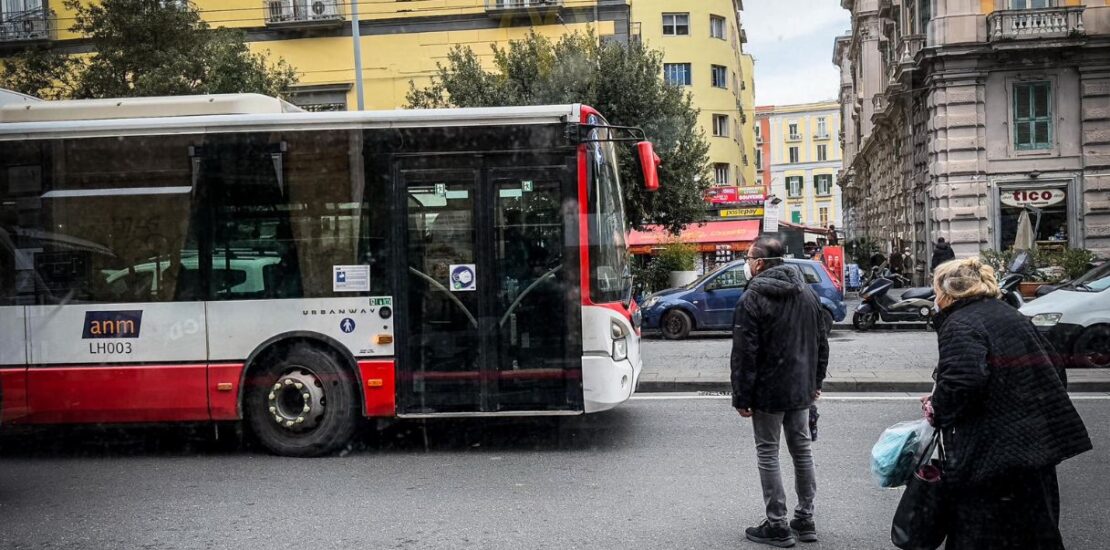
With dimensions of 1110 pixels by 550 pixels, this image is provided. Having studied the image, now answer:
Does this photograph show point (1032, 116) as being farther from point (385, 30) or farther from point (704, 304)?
point (385, 30)

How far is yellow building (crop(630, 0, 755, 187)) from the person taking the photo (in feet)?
142

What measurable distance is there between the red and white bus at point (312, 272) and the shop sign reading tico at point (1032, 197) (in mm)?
22239

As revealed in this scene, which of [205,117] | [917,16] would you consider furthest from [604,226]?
[917,16]

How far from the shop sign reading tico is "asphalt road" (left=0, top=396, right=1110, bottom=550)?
1930 centimetres

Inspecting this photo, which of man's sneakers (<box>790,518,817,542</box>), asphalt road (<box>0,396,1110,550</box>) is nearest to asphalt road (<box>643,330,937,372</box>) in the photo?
asphalt road (<box>0,396,1110,550</box>)

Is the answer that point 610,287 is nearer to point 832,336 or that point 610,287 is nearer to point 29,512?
point 29,512

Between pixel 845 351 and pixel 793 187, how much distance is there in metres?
73.9

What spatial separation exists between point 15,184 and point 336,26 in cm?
2247

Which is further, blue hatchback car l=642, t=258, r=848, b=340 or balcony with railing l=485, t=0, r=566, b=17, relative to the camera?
balcony with railing l=485, t=0, r=566, b=17

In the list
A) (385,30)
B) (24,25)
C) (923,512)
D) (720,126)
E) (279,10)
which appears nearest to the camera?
(923,512)

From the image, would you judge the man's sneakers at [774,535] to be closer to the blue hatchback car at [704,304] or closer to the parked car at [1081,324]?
the parked car at [1081,324]

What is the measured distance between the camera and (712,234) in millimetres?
35875

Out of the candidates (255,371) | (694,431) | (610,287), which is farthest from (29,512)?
(694,431)

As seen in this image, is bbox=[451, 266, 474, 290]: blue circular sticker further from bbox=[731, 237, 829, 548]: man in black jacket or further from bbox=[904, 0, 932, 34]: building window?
bbox=[904, 0, 932, 34]: building window
